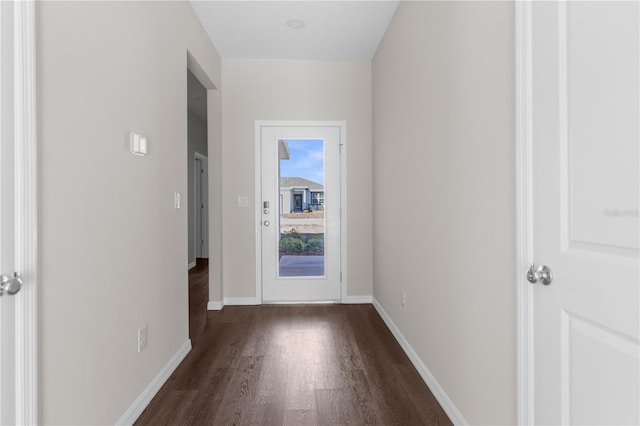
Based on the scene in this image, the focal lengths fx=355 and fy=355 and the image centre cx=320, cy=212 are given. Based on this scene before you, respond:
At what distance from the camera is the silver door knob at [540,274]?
115 centimetres

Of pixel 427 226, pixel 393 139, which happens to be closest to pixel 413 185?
pixel 427 226

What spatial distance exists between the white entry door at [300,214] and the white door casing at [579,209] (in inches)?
107

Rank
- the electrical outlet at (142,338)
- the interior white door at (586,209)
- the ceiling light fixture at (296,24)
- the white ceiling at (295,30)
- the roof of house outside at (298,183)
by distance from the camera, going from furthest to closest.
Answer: the roof of house outside at (298,183) < the ceiling light fixture at (296,24) < the white ceiling at (295,30) < the electrical outlet at (142,338) < the interior white door at (586,209)

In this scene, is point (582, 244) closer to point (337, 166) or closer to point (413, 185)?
point (413, 185)

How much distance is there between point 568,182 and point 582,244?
187 millimetres

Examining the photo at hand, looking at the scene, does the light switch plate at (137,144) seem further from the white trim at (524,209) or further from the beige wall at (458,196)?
the white trim at (524,209)

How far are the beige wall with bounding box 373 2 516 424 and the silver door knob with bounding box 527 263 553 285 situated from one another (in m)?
0.11

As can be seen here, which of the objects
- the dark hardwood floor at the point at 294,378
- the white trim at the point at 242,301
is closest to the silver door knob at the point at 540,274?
the dark hardwood floor at the point at 294,378

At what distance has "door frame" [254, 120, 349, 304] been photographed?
12.5 feet

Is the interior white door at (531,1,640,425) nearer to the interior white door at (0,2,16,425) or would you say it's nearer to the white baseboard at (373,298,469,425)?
the white baseboard at (373,298,469,425)

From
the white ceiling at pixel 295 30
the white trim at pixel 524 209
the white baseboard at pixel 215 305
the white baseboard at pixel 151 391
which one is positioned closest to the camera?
the white trim at pixel 524 209

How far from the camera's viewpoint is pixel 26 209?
1150mm

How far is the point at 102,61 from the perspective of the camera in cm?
158

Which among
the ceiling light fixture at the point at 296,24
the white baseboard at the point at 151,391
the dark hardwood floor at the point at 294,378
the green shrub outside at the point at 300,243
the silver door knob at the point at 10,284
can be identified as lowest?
the dark hardwood floor at the point at 294,378
